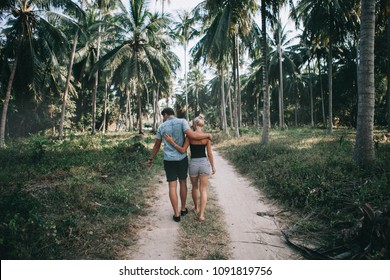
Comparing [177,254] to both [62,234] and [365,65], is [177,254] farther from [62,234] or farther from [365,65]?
[365,65]

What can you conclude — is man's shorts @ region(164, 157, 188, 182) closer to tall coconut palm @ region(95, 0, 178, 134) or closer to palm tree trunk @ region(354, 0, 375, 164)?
palm tree trunk @ region(354, 0, 375, 164)

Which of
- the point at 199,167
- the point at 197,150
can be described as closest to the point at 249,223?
the point at 199,167

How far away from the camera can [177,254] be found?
127 inches

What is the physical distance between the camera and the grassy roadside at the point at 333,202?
9.96 feet

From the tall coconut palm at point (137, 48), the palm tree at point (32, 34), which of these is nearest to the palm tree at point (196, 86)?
the tall coconut palm at point (137, 48)

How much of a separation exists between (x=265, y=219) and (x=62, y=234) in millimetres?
3418

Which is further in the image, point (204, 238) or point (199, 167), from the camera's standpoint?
point (199, 167)

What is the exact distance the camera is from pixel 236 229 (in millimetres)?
3961

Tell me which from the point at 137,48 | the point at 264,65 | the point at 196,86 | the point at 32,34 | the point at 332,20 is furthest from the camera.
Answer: the point at 196,86

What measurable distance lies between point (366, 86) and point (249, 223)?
172 inches

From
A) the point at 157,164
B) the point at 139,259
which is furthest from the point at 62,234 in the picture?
the point at 157,164

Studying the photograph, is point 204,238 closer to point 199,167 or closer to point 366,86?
point 199,167

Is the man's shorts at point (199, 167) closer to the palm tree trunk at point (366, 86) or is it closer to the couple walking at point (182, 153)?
the couple walking at point (182, 153)

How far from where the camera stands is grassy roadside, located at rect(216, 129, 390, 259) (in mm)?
3035
